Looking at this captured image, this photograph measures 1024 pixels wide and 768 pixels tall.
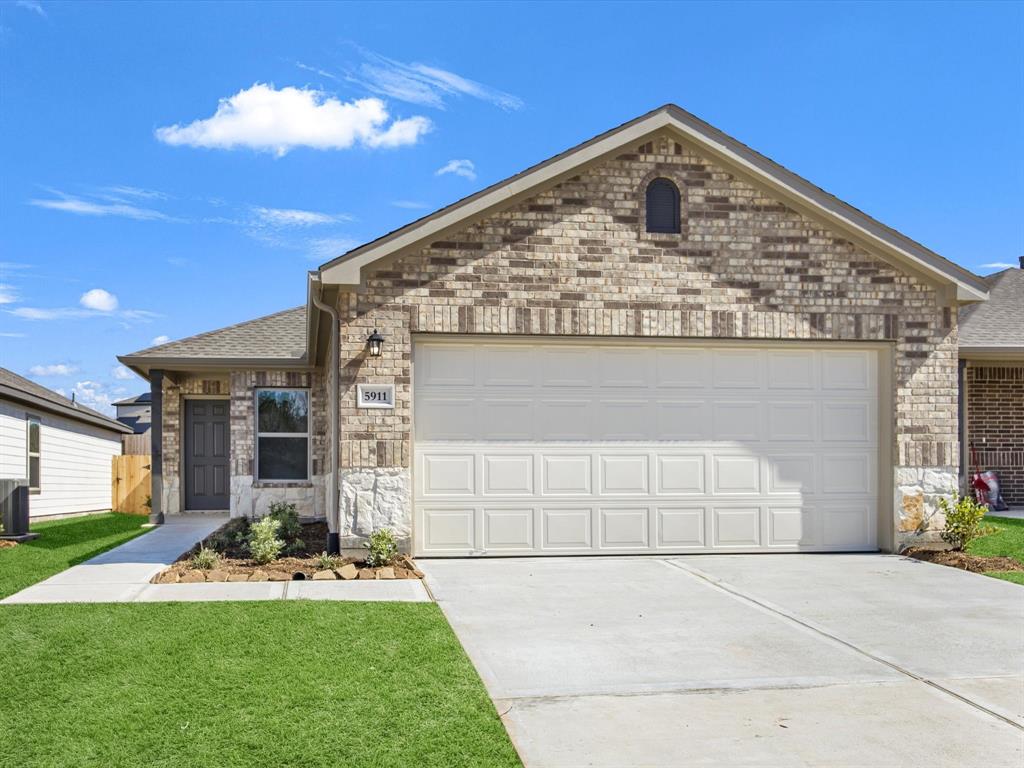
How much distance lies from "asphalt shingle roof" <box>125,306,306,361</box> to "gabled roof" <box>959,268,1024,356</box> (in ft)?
38.3

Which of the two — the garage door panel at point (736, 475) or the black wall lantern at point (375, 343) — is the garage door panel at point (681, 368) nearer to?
the garage door panel at point (736, 475)

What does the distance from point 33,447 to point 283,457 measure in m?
6.21

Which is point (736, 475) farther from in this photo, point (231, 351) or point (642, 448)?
point (231, 351)

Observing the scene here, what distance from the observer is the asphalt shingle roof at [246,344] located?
16609 millimetres

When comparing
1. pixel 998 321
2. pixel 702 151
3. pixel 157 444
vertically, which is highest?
pixel 702 151

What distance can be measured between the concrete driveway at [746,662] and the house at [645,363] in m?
1.16

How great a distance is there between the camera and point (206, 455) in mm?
18172

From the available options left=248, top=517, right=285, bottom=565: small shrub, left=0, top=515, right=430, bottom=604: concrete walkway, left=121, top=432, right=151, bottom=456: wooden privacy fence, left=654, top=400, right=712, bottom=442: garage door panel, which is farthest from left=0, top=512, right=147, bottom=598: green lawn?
left=121, top=432, right=151, bottom=456: wooden privacy fence

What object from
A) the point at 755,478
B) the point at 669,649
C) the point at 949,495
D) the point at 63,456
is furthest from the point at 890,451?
the point at 63,456

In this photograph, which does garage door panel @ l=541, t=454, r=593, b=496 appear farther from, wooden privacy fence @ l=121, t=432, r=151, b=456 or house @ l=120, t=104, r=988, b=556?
wooden privacy fence @ l=121, t=432, r=151, b=456

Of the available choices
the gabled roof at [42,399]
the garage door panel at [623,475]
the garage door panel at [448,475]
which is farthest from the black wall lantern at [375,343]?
the gabled roof at [42,399]

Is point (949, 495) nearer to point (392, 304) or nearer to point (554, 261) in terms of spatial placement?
point (554, 261)

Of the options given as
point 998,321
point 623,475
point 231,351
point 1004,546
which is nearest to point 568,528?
point 623,475

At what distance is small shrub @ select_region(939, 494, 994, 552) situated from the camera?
11.6 meters
